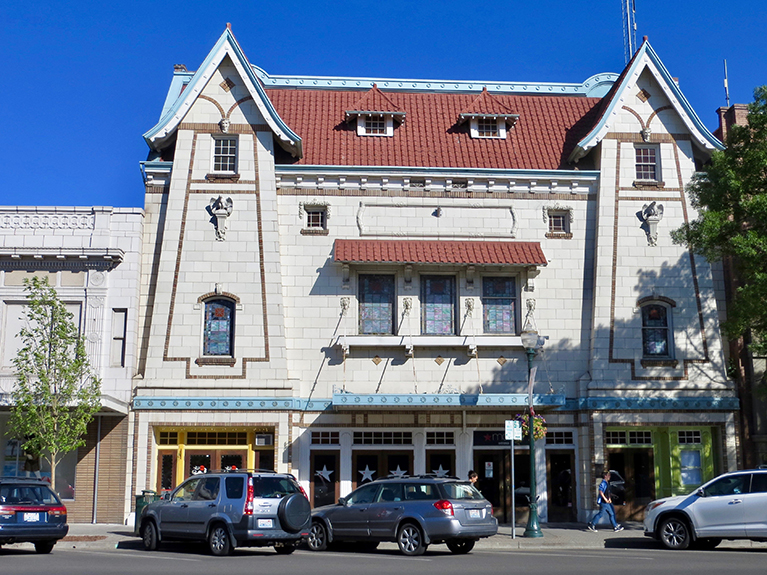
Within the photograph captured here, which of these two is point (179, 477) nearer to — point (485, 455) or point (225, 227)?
point (225, 227)

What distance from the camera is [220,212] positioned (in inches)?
1012

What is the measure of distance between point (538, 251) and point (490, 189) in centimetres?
256

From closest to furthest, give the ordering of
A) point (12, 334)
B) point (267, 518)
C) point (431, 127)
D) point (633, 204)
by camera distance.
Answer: point (267, 518) < point (12, 334) < point (633, 204) < point (431, 127)

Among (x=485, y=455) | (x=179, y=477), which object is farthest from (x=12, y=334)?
(x=485, y=455)

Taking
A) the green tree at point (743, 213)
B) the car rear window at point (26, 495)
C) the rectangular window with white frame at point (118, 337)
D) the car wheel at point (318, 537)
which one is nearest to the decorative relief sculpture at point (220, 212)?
the rectangular window with white frame at point (118, 337)

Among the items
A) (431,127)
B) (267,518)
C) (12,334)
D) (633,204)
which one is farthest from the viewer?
(431,127)

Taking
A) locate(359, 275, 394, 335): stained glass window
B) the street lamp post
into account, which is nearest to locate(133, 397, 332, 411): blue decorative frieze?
locate(359, 275, 394, 335): stained glass window

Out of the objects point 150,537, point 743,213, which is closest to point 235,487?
point 150,537

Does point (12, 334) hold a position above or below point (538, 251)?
below

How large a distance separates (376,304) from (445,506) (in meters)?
10.1

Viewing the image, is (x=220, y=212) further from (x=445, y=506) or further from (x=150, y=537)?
(x=445, y=506)

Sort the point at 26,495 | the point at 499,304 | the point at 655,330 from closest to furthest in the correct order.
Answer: the point at 26,495, the point at 655,330, the point at 499,304

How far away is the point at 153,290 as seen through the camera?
25.6 m

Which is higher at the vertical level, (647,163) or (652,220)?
(647,163)
